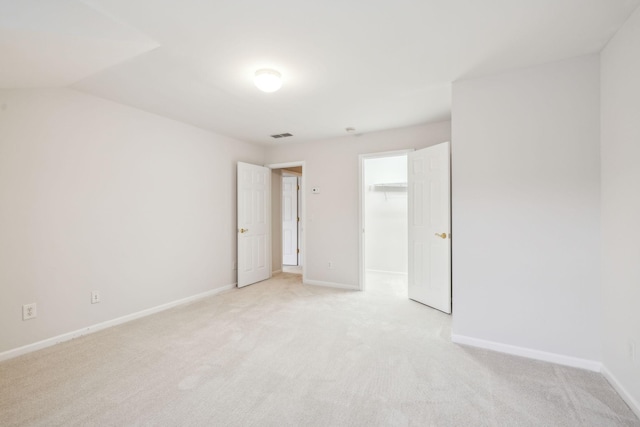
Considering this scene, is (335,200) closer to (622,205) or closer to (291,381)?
(291,381)

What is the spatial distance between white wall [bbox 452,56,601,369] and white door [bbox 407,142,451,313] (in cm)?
79

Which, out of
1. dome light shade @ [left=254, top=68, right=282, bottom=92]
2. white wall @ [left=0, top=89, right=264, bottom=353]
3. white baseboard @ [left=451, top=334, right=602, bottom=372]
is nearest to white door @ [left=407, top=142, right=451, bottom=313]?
white baseboard @ [left=451, top=334, right=602, bottom=372]

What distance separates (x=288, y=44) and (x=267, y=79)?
1.35ft

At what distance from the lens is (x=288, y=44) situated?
2.01 meters

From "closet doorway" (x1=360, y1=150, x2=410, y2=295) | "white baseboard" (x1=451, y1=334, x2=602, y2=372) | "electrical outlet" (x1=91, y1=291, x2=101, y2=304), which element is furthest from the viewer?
"closet doorway" (x1=360, y1=150, x2=410, y2=295)

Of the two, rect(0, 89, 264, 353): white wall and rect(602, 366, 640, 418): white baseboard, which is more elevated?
rect(0, 89, 264, 353): white wall

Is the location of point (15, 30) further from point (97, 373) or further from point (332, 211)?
point (332, 211)

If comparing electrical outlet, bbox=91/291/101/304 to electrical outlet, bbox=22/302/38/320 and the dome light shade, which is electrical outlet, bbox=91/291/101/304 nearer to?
electrical outlet, bbox=22/302/38/320

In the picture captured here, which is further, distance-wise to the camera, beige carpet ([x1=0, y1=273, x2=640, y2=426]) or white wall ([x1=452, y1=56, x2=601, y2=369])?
white wall ([x1=452, y1=56, x2=601, y2=369])

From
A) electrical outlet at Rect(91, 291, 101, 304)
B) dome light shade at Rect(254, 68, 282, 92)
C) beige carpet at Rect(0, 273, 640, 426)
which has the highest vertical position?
dome light shade at Rect(254, 68, 282, 92)

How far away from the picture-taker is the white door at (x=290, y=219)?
20.7 feet

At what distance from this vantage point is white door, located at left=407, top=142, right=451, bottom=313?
3.33 meters

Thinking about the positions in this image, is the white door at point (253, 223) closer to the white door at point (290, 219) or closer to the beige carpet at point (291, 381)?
the white door at point (290, 219)

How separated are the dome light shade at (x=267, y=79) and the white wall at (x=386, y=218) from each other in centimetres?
340
